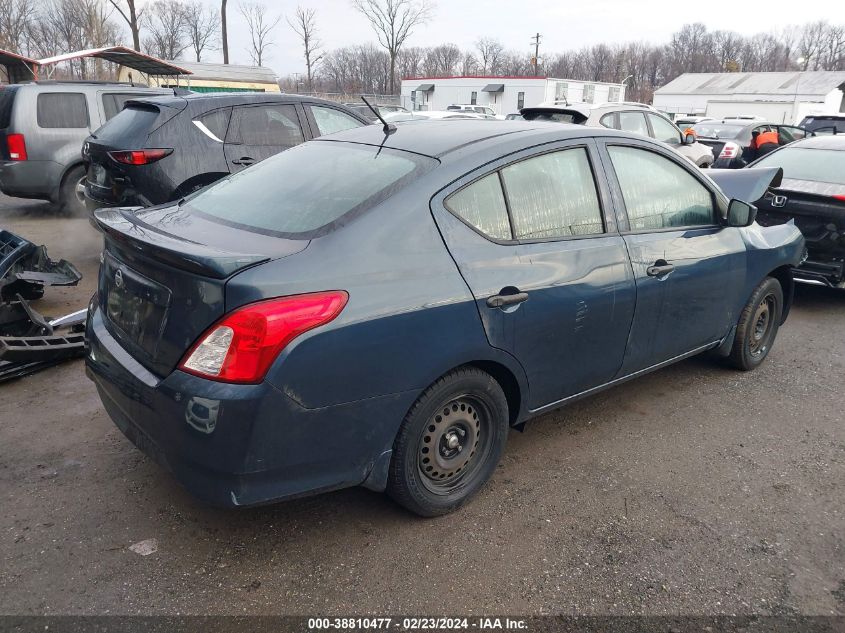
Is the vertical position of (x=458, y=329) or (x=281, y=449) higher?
(x=458, y=329)

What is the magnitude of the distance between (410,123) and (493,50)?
101 metres

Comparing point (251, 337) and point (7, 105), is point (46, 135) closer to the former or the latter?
point (7, 105)

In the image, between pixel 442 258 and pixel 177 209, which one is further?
pixel 177 209

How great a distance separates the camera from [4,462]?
3.23m

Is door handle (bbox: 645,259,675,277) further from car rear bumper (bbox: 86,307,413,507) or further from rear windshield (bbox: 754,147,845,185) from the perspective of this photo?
rear windshield (bbox: 754,147,845,185)

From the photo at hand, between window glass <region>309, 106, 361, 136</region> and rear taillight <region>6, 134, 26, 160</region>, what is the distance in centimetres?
456

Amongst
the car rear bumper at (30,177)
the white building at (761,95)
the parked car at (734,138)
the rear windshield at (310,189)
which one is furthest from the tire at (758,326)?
the white building at (761,95)

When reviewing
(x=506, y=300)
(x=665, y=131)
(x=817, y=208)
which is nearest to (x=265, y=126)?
(x=506, y=300)

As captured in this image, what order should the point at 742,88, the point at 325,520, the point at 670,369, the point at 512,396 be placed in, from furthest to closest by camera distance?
the point at 742,88 < the point at 670,369 < the point at 512,396 < the point at 325,520

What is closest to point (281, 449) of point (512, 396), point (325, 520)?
point (325, 520)

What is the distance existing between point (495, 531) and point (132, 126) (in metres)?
5.18

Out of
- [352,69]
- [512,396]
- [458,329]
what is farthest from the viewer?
[352,69]

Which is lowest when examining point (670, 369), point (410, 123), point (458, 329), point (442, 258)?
point (670, 369)

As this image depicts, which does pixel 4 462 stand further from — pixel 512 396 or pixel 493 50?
pixel 493 50
